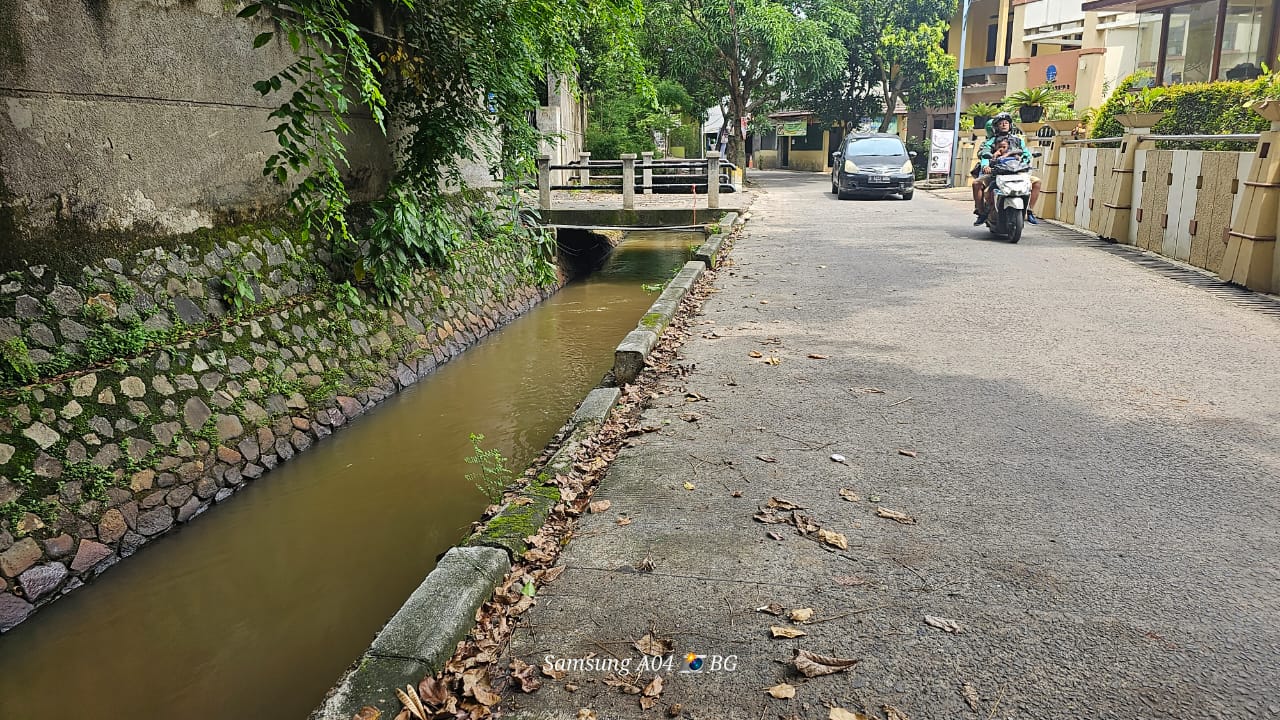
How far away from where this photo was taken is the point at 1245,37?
65.9 feet

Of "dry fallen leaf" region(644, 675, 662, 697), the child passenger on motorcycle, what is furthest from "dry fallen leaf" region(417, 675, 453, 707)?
the child passenger on motorcycle

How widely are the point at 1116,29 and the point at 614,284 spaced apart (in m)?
21.7

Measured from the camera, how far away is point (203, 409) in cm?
629

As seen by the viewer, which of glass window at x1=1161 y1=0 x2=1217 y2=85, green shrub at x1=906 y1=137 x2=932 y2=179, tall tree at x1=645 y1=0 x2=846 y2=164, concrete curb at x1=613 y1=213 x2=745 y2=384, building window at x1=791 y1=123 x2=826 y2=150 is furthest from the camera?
building window at x1=791 y1=123 x2=826 y2=150

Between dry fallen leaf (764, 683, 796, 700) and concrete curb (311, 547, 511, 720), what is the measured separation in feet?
3.71

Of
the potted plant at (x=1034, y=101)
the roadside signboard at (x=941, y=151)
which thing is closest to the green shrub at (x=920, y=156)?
the roadside signboard at (x=941, y=151)

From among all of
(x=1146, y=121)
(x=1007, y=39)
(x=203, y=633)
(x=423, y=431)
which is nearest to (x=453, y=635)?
(x=203, y=633)

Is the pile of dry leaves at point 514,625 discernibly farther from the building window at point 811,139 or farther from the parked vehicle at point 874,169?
the building window at point 811,139

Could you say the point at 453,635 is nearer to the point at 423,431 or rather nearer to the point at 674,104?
the point at 423,431

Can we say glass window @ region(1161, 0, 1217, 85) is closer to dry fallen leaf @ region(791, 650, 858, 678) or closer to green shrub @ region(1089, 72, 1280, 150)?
green shrub @ region(1089, 72, 1280, 150)

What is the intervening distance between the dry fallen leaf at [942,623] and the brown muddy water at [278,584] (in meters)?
Result: 2.84

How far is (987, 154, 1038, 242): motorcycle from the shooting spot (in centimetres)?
1239

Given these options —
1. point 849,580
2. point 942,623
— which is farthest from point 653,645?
point 942,623

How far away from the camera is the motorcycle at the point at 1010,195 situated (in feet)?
40.7
